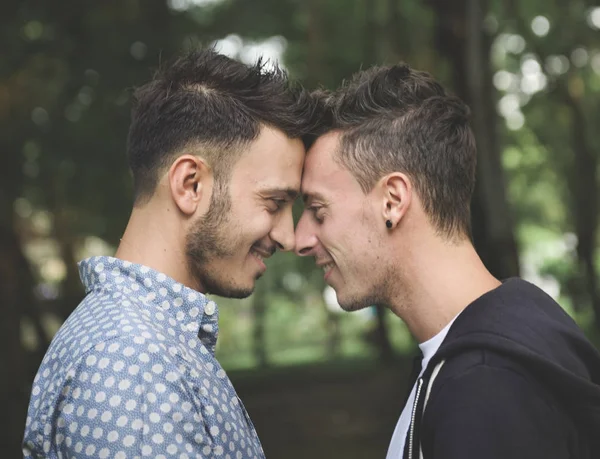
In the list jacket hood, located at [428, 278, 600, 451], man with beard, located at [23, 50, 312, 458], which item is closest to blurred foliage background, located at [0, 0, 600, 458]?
man with beard, located at [23, 50, 312, 458]

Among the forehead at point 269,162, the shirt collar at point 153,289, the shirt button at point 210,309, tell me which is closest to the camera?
the shirt collar at point 153,289

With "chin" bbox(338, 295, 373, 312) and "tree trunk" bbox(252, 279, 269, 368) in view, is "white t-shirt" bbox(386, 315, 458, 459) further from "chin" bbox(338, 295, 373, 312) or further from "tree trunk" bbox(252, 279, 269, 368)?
"tree trunk" bbox(252, 279, 269, 368)

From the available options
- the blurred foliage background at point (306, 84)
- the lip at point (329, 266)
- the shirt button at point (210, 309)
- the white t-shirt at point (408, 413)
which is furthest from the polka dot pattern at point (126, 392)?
the blurred foliage background at point (306, 84)

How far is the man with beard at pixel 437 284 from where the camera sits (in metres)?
1.88

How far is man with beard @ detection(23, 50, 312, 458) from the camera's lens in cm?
194

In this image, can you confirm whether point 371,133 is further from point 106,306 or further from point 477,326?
point 106,306

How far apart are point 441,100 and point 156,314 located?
1.23 metres

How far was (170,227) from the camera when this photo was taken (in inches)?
99.2

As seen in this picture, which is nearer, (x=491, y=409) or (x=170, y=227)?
(x=491, y=409)

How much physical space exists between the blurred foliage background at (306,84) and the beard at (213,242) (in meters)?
2.70

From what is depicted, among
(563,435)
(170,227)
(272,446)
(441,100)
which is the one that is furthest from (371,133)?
(272,446)

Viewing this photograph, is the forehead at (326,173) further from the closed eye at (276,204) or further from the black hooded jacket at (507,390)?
the black hooded jacket at (507,390)

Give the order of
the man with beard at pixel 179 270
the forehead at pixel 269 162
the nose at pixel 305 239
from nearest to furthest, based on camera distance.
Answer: the man with beard at pixel 179 270, the forehead at pixel 269 162, the nose at pixel 305 239

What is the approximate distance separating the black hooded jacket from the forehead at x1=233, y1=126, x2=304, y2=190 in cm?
87
